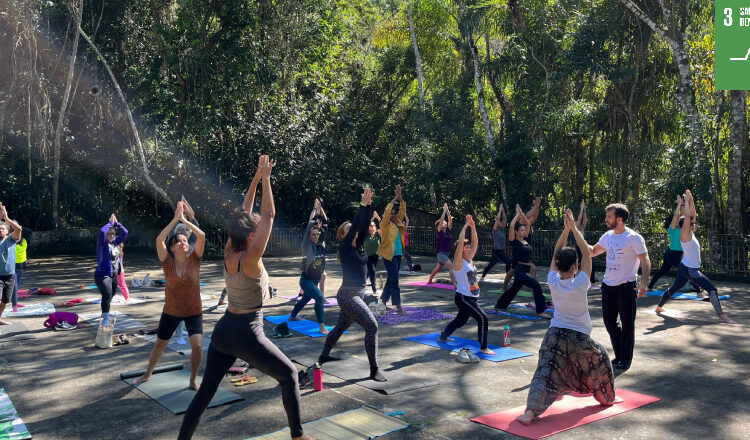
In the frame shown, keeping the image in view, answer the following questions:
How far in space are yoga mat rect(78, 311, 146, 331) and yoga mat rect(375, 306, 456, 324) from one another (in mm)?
4224

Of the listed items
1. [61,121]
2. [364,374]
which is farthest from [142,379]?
[61,121]

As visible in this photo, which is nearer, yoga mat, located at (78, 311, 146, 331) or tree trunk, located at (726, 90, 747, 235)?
yoga mat, located at (78, 311, 146, 331)

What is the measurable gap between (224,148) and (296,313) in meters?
16.7

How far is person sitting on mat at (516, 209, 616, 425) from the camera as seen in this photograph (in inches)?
215

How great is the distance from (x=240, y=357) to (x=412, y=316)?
666cm

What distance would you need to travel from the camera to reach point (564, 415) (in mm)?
5699

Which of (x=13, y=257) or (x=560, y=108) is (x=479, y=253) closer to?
(x=560, y=108)

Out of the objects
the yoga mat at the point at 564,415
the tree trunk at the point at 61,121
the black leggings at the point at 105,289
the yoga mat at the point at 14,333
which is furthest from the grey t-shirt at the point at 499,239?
the tree trunk at the point at 61,121

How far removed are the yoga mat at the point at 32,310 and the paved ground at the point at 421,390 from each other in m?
0.53

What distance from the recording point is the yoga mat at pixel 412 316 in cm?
1059

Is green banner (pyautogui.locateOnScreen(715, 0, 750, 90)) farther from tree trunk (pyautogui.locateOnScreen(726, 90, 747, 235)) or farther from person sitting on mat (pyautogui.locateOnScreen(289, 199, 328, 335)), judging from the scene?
person sitting on mat (pyautogui.locateOnScreen(289, 199, 328, 335))

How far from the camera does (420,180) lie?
2594cm

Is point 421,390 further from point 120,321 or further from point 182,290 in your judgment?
point 120,321

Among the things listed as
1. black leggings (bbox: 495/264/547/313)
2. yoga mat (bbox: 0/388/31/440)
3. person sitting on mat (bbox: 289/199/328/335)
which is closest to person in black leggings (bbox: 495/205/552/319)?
black leggings (bbox: 495/264/547/313)
